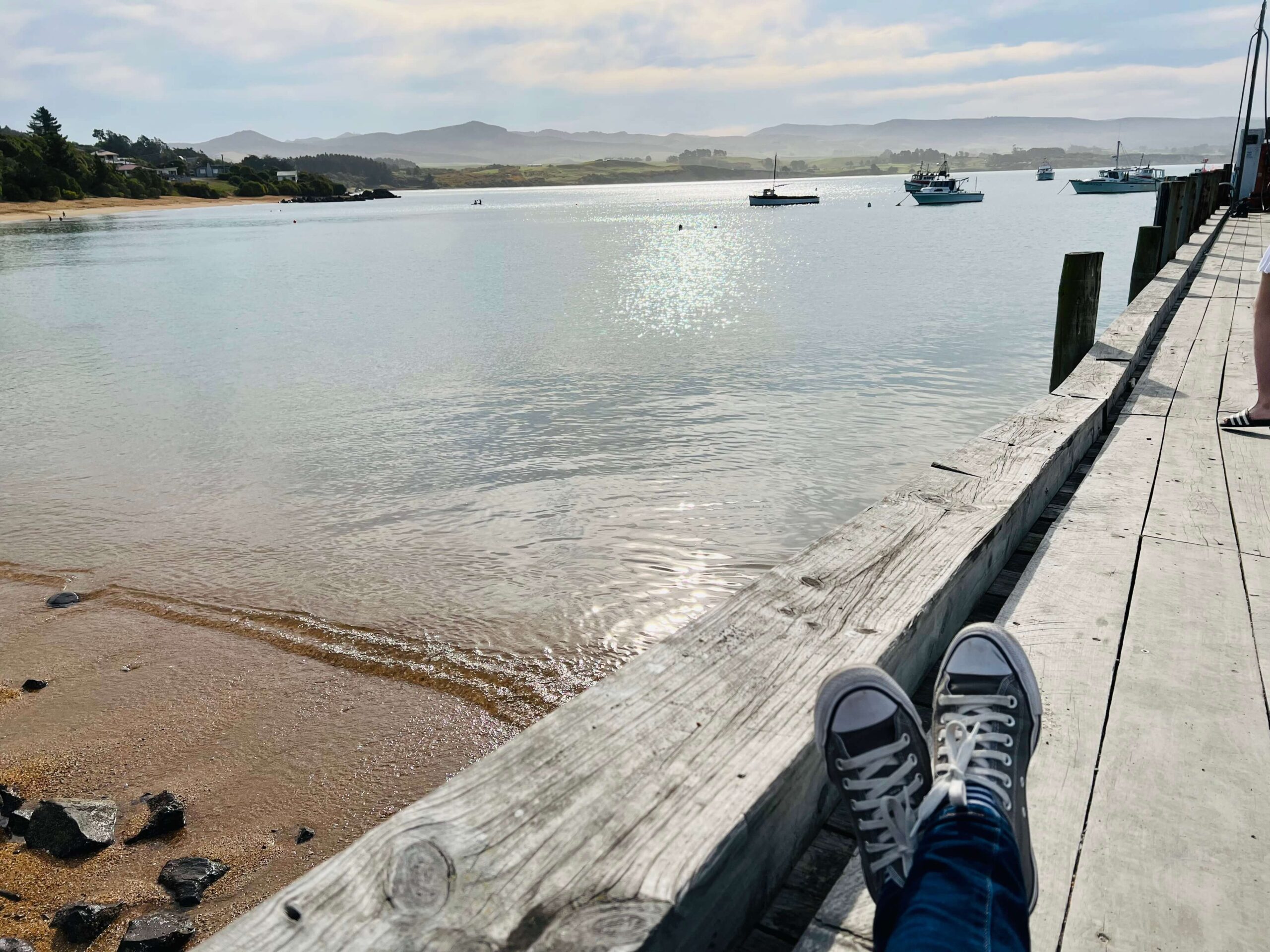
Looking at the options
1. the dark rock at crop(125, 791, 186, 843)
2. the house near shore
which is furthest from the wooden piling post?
the house near shore

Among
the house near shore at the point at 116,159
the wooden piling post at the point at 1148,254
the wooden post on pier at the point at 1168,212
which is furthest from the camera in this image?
the house near shore at the point at 116,159

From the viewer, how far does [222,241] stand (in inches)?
2267

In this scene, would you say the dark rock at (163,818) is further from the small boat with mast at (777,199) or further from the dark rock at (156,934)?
the small boat with mast at (777,199)

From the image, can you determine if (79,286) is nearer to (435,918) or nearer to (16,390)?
(16,390)

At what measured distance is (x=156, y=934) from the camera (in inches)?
114

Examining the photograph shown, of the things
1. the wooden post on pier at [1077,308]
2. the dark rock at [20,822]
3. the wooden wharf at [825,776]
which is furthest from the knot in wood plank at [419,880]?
the wooden post on pier at [1077,308]

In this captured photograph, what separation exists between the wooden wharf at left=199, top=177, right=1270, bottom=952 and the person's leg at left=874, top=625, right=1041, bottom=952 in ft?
0.49

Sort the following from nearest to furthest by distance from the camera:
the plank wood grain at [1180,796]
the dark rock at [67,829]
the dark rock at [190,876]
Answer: the plank wood grain at [1180,796] < the dark rock at [190,876] < the dark rock at [67,829]

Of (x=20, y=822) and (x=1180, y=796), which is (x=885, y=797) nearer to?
(x=1180, y=796)

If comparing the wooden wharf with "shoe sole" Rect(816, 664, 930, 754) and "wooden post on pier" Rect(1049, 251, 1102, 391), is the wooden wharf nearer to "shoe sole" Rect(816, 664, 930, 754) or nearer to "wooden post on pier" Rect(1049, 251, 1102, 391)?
"shoe sole" Rect(816, 664, 930, 754)

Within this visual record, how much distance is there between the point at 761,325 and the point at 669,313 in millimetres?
3584

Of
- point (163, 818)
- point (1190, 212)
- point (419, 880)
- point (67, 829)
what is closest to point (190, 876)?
point (163, 818)

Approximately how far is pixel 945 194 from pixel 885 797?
353 ft

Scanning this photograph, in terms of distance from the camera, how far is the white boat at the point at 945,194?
96.1 metres
